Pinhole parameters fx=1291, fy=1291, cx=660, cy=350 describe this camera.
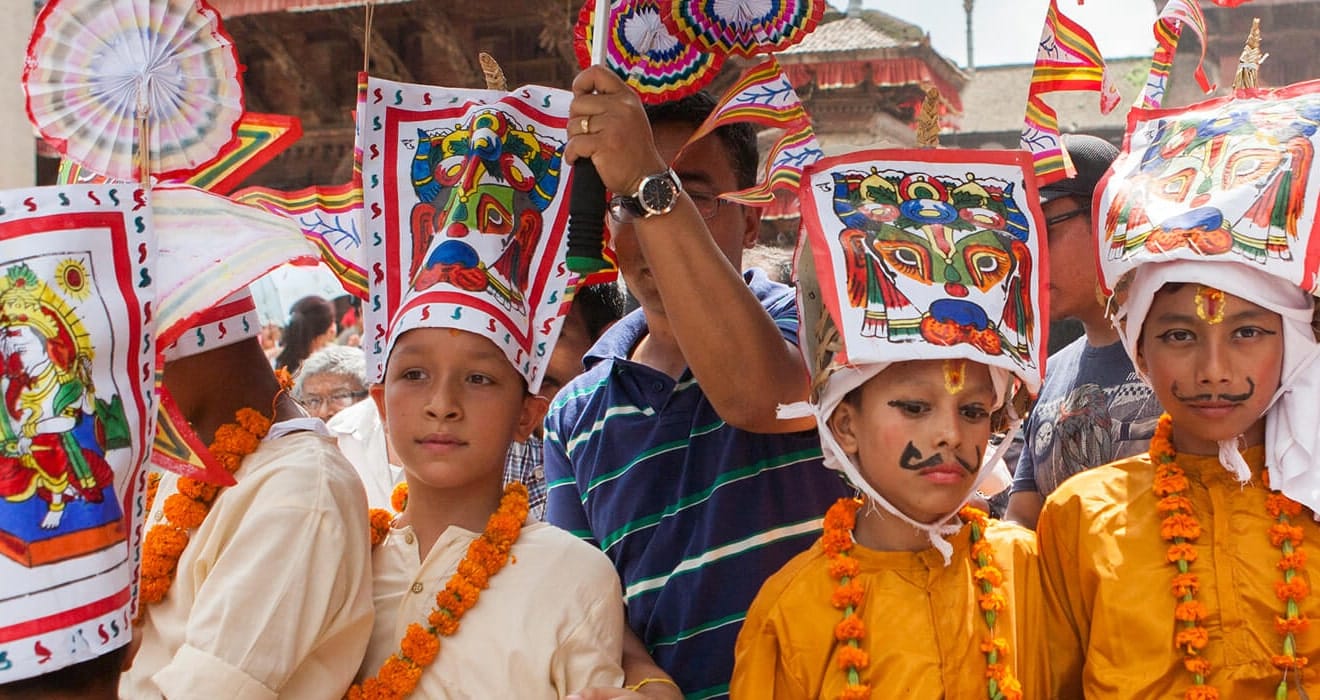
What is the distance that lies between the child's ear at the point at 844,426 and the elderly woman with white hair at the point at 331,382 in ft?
11.0

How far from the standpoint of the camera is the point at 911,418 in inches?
93.8

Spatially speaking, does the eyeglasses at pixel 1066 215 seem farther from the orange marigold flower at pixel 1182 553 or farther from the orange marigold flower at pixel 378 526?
the orange marigold flower at pixel 378 526

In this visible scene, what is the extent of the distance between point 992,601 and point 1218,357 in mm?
604

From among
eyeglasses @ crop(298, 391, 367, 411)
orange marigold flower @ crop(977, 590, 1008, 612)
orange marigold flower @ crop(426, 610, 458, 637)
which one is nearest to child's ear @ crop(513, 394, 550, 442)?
orange marigold flower @ crop(426, 610, 458, 637)

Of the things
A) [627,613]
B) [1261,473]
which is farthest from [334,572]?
[1261,473]

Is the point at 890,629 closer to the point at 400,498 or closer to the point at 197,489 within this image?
the point at 400,498

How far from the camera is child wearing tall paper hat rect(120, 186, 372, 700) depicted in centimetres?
218

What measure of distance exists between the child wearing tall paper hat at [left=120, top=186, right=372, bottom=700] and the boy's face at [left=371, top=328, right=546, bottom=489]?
0.15 meters

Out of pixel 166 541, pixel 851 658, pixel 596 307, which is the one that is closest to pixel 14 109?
pixel 596 307

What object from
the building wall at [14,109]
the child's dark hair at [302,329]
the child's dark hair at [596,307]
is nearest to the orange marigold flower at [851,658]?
the child's dark hair at [596,307]

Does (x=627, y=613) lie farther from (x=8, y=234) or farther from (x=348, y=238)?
(x=8, y=234)

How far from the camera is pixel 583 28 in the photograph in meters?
2.70

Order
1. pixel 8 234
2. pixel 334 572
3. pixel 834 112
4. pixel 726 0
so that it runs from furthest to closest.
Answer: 1. pixel 834 112
2. pixel 726 0
3. pixel 334 572
4. pixel 8 234

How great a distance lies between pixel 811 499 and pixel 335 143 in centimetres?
878
